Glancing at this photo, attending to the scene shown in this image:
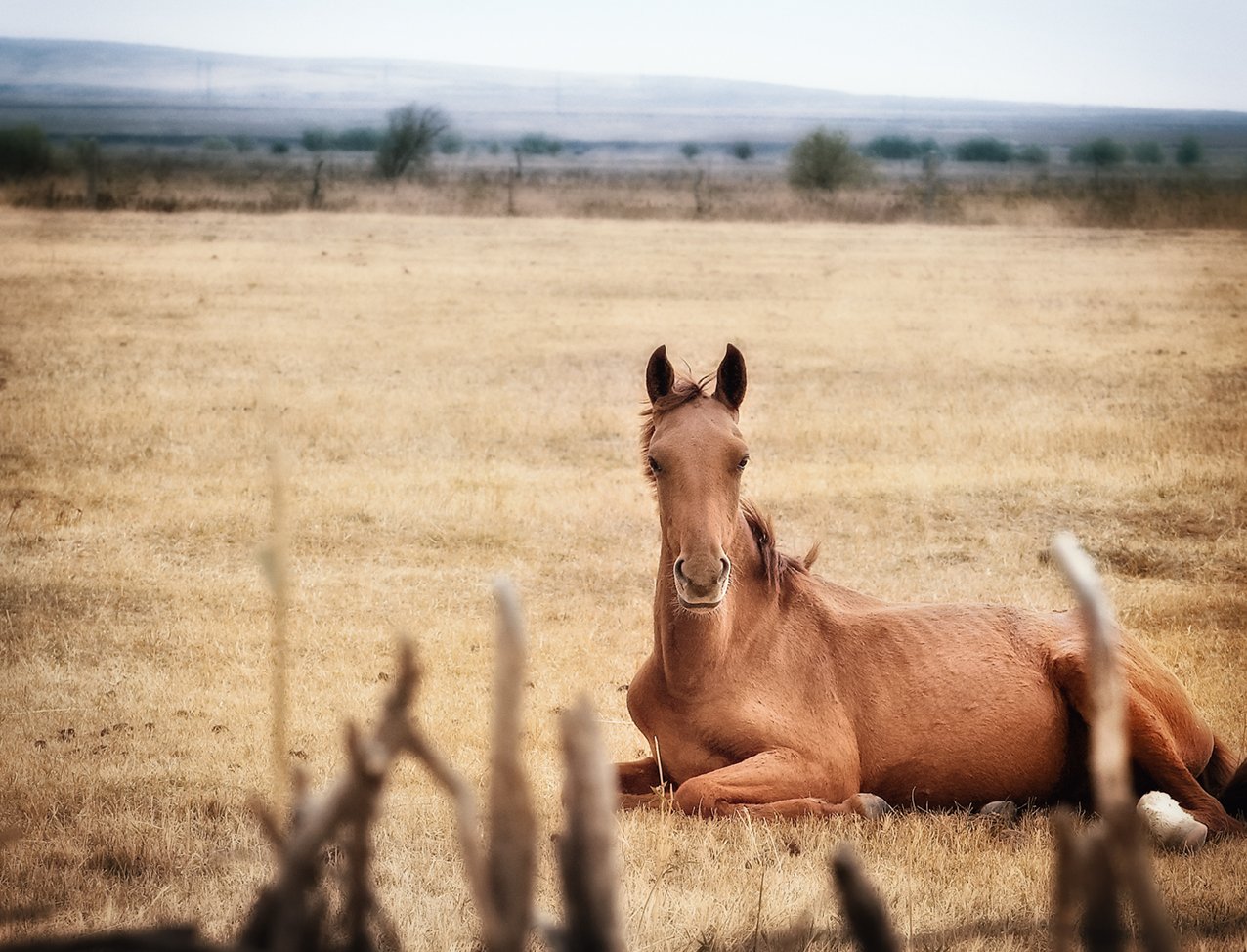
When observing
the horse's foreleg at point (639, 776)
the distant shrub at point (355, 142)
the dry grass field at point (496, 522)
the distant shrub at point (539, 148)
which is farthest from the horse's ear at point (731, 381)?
the distant shrub at point (539, 148)

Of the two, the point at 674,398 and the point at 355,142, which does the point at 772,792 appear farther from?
the point at 355,142

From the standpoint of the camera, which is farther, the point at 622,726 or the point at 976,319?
the point at 976,319

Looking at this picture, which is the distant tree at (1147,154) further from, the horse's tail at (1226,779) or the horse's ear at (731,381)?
Result: the horse's ear at (731,381)

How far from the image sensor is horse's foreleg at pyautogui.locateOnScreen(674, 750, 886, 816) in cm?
477

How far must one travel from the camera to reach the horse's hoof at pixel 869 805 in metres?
4.89

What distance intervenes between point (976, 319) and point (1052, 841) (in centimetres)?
1714

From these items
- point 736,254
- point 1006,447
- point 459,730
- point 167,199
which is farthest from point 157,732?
point 167,199

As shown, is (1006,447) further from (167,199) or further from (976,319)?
(167,199)

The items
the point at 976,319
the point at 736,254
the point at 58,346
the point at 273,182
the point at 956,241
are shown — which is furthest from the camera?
the point at 273,182

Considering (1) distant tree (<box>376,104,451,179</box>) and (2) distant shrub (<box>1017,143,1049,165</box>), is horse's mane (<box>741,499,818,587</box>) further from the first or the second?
(2) distant shrub (<box>1017,143,1049,165</box>)

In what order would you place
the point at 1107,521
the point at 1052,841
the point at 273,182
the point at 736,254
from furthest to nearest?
the point at 273,182 < the point at 736,254 < the point at 1107,521 < the point at 1052,841

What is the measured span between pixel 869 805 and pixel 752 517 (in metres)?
1.28

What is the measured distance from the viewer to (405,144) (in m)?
60.6

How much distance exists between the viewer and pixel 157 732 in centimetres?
597
